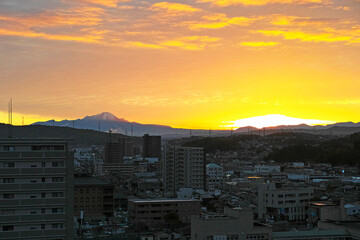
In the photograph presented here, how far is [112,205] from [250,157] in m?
34.8

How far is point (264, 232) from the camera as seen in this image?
12.4 metres

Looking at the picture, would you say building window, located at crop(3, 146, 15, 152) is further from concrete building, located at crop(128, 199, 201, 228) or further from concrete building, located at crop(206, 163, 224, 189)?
concrete building, located at crop(206, 163, 224, 189)

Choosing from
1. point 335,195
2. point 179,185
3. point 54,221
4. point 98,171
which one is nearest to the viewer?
point 54,221

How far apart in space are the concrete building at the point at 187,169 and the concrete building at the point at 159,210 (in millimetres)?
10129

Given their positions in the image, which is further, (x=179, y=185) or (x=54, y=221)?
(x=179, y=185)

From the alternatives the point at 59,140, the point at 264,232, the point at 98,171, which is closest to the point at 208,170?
the point at 98,171

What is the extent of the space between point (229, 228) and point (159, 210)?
7.88 meters

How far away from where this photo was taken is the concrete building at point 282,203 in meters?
21.4

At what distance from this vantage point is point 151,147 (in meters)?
63.8

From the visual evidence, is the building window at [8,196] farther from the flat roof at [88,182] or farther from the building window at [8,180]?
the flat roof at [88,182]

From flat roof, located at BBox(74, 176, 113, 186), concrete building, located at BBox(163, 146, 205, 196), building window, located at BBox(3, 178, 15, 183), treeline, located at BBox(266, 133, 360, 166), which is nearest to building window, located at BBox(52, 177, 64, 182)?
building window, located at BBox(3, 178, 15, 183)

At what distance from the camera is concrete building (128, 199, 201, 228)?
1970cm

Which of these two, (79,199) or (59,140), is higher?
(59,140)

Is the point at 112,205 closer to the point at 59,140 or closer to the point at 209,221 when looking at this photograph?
the point at 209,221
